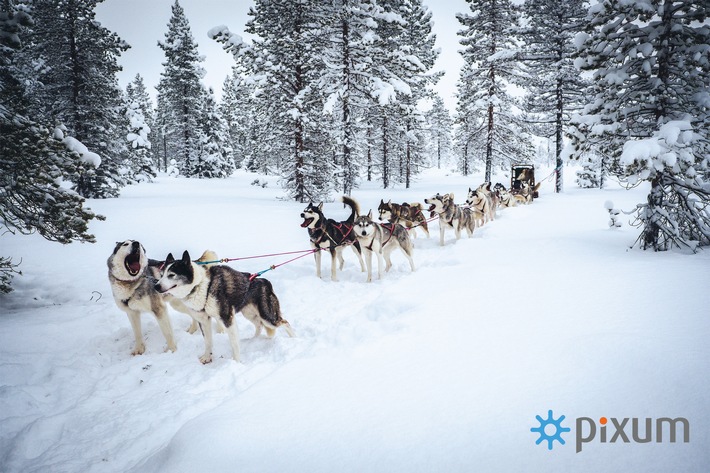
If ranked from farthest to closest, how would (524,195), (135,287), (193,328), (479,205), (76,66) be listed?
(524,195), (76,66), (479,205), (193,328), (135,287)

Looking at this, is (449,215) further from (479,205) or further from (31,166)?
(31,166)

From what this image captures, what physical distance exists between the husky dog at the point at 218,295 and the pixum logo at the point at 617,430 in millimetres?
3244

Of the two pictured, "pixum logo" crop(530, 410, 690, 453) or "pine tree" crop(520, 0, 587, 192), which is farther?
"pine tree" crop(520, 0, 587, 192)

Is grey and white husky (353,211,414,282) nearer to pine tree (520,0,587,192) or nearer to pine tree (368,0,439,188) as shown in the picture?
pine tree (368,0,439,188)

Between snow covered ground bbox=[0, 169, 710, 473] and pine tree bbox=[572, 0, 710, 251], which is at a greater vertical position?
pine tree bbox=[572, 0, 710, 251]

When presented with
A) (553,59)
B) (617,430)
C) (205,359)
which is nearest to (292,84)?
(205,359)

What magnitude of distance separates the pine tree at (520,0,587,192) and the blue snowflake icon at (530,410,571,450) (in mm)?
19011

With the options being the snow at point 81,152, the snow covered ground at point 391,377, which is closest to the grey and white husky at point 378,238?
the snow covered ground at point 391,377

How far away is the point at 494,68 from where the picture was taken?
1955 cm

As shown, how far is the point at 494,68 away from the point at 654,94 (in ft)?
51.6

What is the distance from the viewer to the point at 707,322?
120 inches

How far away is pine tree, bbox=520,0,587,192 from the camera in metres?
17.9

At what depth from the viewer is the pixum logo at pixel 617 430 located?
73.6 inches

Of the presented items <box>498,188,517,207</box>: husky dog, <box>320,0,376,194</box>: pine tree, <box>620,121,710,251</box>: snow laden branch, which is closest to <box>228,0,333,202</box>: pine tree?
<box>320,0,376,194</box>: pine tree
